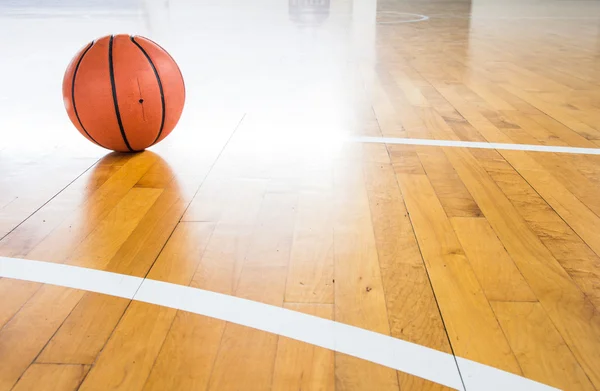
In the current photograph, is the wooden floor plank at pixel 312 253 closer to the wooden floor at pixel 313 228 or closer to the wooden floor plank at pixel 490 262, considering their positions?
the wooden floor at pixel 313 228

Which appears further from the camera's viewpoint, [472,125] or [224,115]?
[224,115]

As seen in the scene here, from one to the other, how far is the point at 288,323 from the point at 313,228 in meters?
0.64

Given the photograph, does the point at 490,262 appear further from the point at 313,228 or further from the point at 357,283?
the point at 313,228

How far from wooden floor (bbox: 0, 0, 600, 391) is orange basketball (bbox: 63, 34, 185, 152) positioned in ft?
0.55

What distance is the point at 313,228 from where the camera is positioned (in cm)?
232

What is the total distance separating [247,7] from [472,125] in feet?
31.2

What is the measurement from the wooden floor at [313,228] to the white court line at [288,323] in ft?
0.11

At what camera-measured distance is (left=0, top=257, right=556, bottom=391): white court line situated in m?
1.51

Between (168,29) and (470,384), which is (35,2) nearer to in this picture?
(168,29)

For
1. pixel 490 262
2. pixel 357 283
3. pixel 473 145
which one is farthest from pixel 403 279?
pixel 473 145

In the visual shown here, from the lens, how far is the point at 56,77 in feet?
17.3

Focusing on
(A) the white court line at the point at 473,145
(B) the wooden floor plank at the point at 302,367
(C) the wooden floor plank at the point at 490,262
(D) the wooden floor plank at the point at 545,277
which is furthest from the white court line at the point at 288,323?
(A) the white court line at the point at 473,145

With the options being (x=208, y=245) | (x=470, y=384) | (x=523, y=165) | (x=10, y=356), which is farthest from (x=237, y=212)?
(x=523, y=165)

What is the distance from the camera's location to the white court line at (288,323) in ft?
4.96
